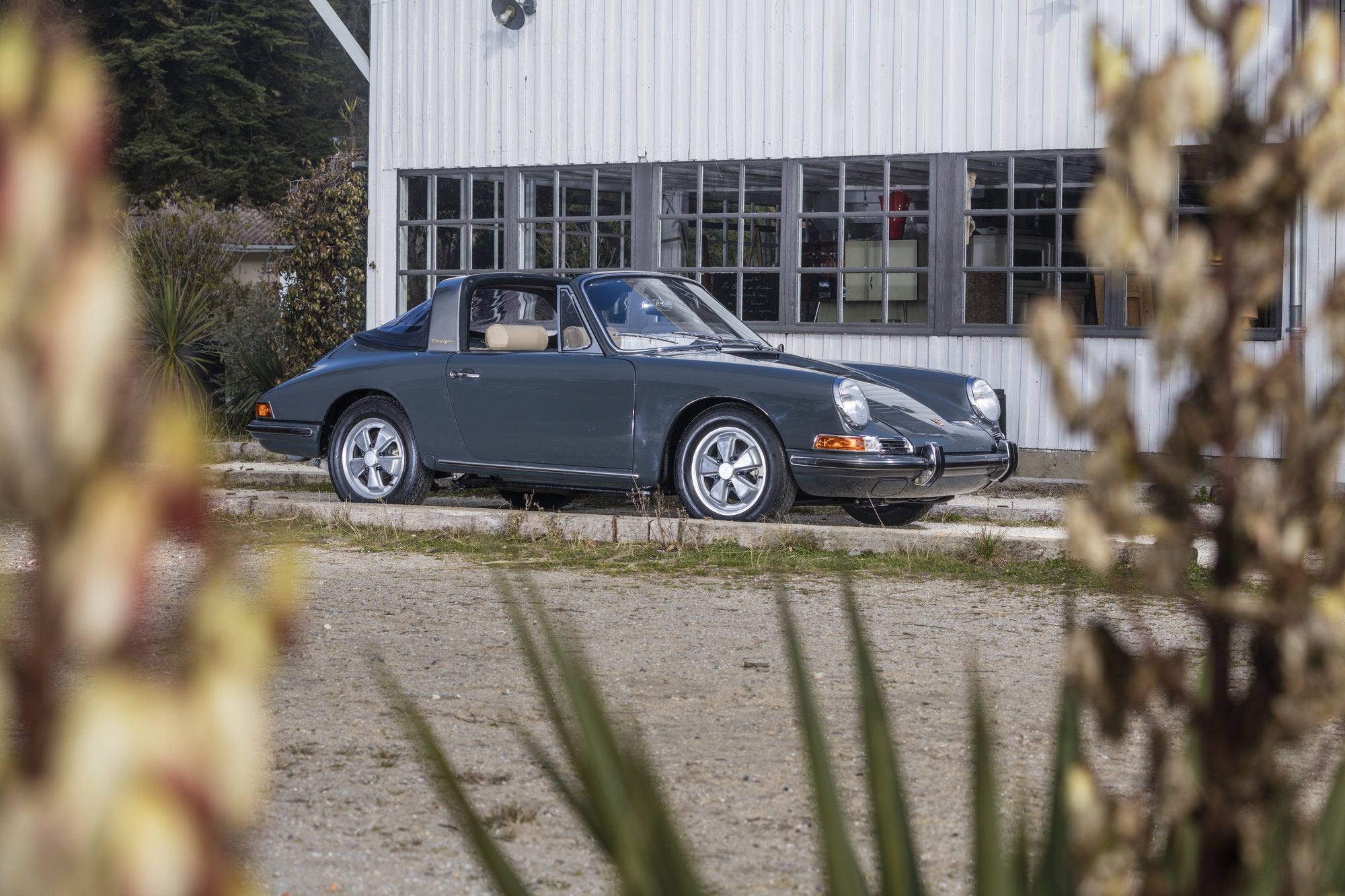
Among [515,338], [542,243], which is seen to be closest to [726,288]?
[542,243]

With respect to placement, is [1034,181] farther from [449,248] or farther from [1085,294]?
[449,248]

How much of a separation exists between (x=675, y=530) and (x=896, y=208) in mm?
5449

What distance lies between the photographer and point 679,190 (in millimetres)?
14289

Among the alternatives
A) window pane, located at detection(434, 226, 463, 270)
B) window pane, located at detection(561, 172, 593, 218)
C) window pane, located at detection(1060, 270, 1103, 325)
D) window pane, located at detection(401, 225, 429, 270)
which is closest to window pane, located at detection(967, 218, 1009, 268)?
window pane, located at detection(1060, 270, 1103, 325)

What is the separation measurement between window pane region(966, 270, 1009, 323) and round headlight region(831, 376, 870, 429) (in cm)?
458

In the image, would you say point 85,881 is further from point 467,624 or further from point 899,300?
point 899,300

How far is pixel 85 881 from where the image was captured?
34 centimetres

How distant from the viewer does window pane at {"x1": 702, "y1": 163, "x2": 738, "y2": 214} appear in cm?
1399

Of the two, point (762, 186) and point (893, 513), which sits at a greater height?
point (762, 186)

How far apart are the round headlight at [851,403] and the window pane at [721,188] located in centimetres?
547

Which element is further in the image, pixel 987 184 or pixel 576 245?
pixel 576 245

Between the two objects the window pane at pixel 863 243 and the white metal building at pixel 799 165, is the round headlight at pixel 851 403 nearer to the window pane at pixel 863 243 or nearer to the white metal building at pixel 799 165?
the white metal building at pixel 799 165

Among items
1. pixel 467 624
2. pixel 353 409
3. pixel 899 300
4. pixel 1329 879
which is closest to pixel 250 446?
pixel 353 409

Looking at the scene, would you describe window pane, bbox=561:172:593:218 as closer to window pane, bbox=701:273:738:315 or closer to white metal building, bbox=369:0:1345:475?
white metal building, bbox=369:0:1345:475
